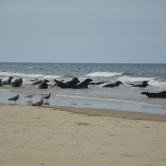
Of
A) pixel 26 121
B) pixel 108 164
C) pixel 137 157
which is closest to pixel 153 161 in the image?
pixel 137 157

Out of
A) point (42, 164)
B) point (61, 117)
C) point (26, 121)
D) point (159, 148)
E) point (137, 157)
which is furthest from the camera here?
point (61, 117)

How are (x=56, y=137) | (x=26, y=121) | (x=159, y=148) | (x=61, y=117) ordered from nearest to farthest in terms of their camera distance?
(x=159, y=148) < (x=56, y=137) < (x=26, y=121) < (x=61, y=117)

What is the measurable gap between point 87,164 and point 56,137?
6.80ft

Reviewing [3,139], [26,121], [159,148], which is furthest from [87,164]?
[26,121]

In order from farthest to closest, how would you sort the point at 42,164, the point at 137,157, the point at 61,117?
the point at 61,117
the point at 137,157
the point at 42,164

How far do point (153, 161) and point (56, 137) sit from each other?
7.87 ft

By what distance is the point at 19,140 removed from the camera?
7.49m

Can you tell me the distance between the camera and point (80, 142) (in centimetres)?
738

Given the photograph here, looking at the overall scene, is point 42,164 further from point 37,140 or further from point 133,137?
point 133,137

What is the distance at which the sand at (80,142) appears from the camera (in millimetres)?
6117

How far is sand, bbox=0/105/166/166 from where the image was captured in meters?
6.12

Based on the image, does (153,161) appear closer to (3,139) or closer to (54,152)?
(54,152)

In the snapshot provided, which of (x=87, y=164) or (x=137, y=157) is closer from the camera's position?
(x=87, y=164)

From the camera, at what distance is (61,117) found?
1111 centimetres
